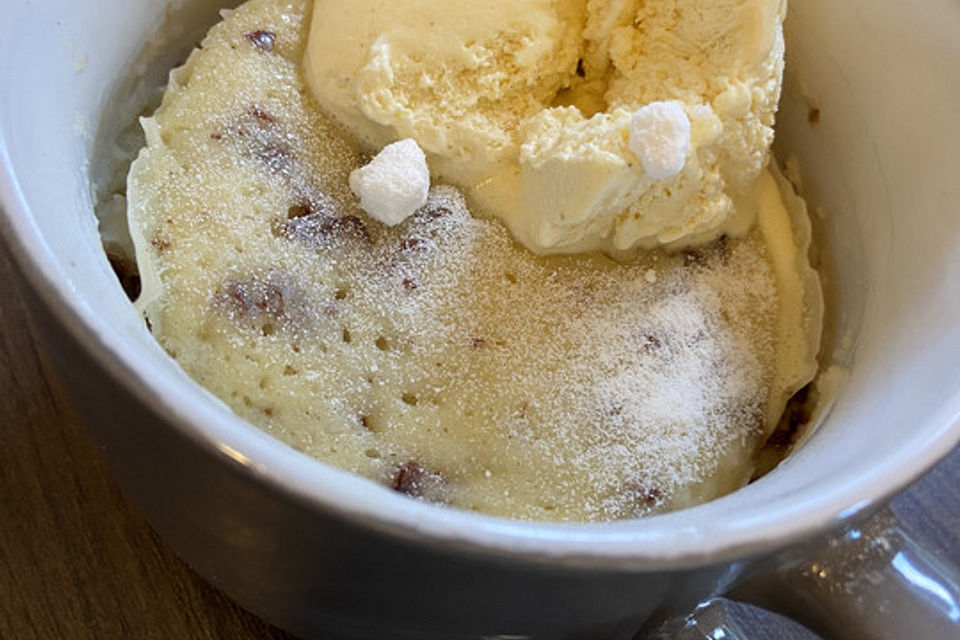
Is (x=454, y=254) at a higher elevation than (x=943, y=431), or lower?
lower

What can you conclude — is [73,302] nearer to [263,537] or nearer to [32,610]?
[263,537]

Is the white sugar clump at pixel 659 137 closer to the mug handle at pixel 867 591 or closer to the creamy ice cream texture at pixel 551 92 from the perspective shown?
the creamy ice cream texture at pixel 551 92

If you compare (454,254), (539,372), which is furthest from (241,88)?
(539,372)

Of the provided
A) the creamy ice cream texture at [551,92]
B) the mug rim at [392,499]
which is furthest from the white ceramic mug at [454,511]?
the creamy ice cream texture at [551,92]

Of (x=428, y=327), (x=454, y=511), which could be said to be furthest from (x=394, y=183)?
(x=454, y=511)

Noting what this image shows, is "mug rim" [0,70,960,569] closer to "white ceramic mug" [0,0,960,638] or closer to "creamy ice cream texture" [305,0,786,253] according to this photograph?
"white ceramic mug" [0,0,960,638]

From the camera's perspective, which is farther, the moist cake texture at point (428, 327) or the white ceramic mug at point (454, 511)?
the moist cake texture at point (428, 327)

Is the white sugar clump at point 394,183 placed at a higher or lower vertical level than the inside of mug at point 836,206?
lower
